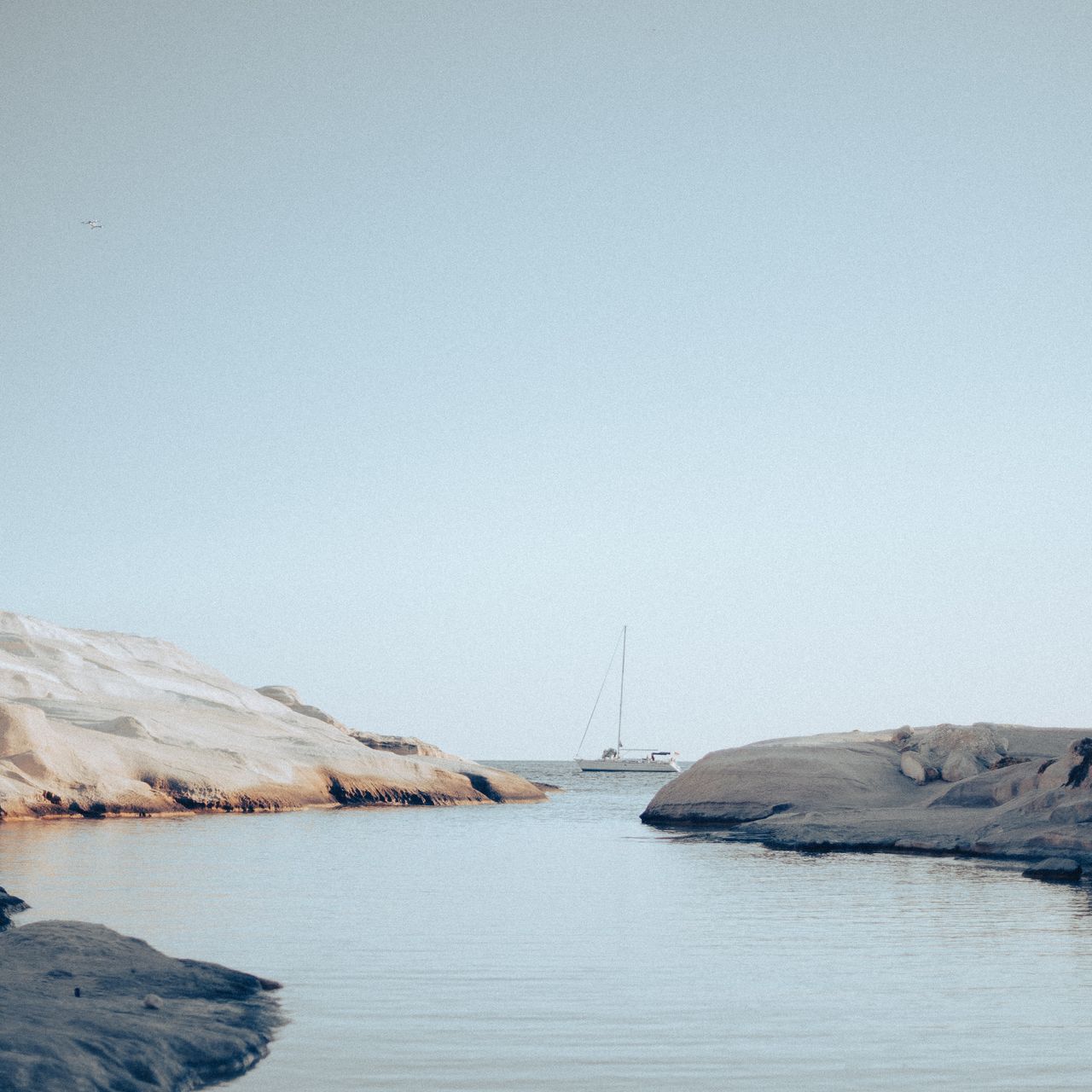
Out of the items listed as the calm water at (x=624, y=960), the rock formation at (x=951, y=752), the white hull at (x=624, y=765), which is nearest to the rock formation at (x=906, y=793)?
the rock formation at (x=951, y=752)

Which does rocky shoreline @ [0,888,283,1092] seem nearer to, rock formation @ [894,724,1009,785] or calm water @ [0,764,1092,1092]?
calm water @ [0,764,1092,1092]

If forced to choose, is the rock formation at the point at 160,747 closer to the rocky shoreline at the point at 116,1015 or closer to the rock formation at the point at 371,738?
the rock formation at the point at 371,738

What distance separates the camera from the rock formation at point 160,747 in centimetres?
3888

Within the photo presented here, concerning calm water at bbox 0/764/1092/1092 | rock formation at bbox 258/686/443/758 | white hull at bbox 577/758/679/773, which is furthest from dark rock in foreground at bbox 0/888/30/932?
white hull at bbox 577/758/679/773

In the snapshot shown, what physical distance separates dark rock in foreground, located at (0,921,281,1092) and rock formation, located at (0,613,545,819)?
1157 inches

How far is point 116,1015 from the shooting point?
7.75 metres

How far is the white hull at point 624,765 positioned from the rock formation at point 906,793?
74816 mm

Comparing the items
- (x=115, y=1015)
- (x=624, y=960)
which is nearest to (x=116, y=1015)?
(x=115, y=1015)

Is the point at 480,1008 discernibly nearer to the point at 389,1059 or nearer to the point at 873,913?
the point at 389,1059

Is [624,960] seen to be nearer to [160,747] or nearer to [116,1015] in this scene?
[116,1015]

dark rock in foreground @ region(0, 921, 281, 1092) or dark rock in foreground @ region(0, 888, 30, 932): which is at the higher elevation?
dark rock in foreground @ region(0, 921, 281, 1092)

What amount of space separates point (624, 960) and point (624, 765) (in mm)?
114284

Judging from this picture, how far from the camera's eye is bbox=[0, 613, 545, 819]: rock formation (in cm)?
3888

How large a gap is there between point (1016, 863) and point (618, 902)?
980 cm
